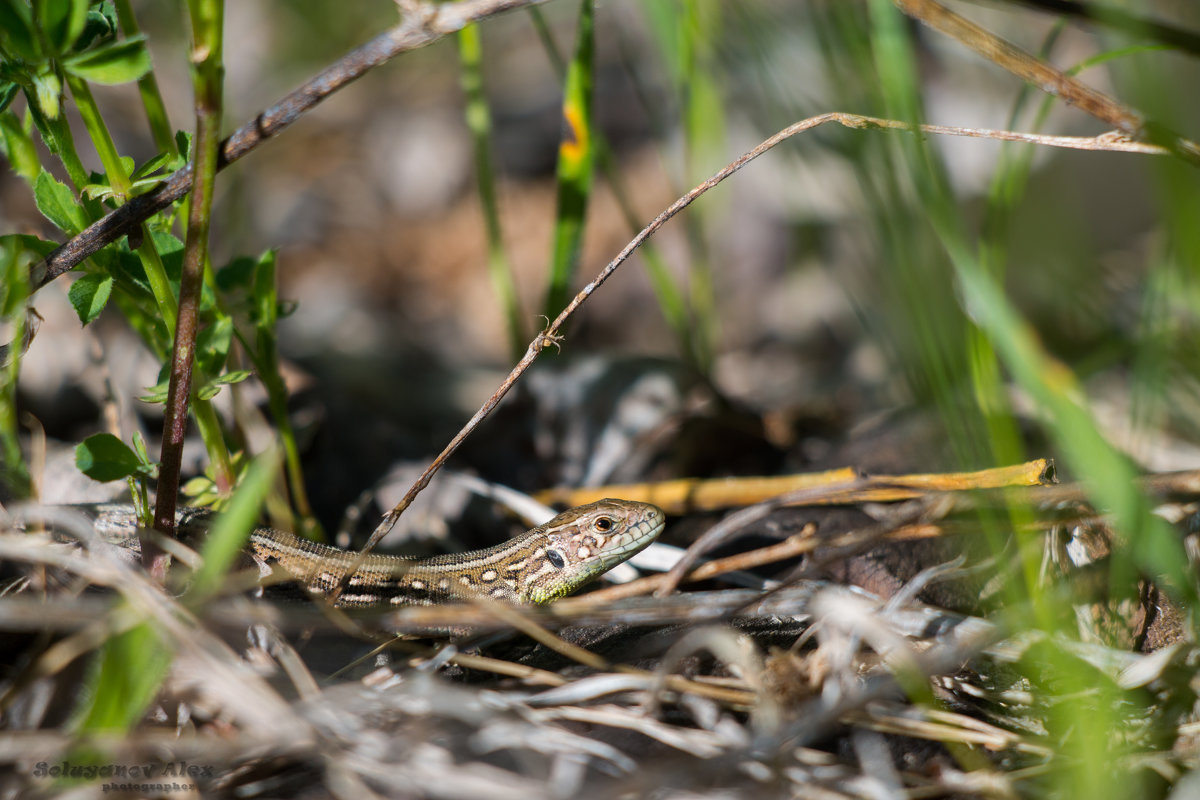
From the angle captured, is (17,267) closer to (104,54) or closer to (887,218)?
(104,54)

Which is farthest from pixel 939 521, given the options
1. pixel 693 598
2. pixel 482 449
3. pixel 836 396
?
pixel 836 396

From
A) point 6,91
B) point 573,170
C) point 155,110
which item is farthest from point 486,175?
point 6,91

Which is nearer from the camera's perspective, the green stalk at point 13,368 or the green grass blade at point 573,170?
the green stalk at point 13,368

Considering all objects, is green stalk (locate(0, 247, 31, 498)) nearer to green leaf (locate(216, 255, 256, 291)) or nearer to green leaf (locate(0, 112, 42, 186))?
green leaf (locate(0, 112, 42, 186))

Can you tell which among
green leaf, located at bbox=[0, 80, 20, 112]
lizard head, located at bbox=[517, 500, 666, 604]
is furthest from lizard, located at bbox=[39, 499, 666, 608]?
green leaf, located at bbox=[0, 80, 20, 112]

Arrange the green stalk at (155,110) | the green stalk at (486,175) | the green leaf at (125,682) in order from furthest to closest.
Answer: the green stalk at (486,175)
the green stalk at (155,110)
the green leaf at (125,682)

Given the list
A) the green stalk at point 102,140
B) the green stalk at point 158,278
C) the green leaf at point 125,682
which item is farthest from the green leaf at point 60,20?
the green leaf at point 125,682

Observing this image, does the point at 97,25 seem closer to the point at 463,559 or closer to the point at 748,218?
the point at 463,559

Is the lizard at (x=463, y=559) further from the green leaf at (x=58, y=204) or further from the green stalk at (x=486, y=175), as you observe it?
the green leaf at (x=58, y=204)
